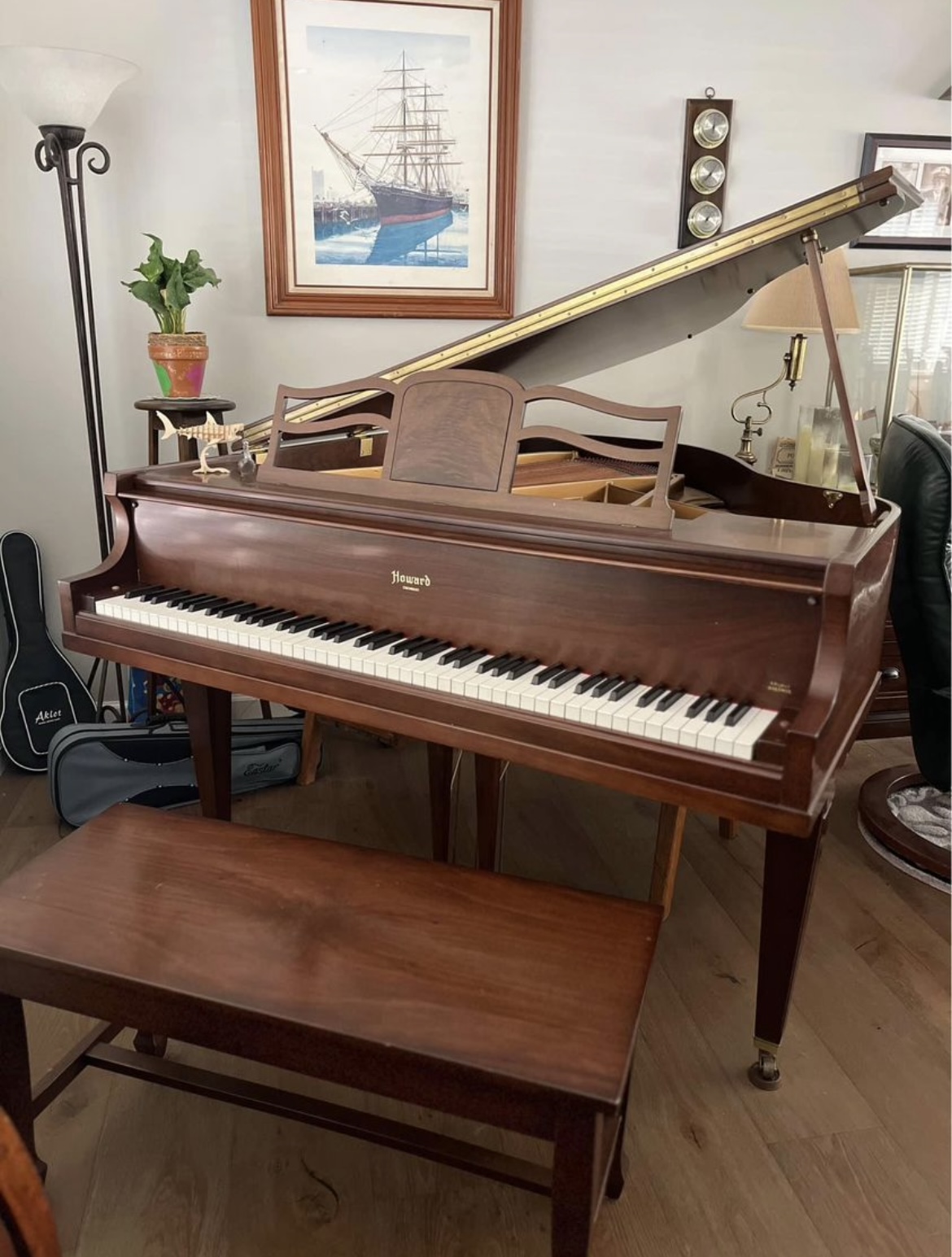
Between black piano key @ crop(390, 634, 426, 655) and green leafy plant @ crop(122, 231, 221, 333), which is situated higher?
green leafy plant @ crop(122, 231, 221, 333)

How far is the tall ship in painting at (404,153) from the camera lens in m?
2.87

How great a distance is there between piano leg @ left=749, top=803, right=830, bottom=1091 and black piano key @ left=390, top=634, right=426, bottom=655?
A: 709mm

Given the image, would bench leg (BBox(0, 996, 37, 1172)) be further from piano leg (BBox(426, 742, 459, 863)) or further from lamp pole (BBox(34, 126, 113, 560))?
lamp pole (BBox(34, 126, 113, 560))

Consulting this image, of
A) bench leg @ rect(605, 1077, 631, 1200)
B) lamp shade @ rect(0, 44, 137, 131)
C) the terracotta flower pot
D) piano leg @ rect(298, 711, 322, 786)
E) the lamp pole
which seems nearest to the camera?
bench leg @ rect(605, 1077, 631, 1200)

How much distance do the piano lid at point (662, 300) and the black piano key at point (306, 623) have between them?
0.58 m

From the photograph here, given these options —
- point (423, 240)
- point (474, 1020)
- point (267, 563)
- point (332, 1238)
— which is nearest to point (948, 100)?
point (423, 240)

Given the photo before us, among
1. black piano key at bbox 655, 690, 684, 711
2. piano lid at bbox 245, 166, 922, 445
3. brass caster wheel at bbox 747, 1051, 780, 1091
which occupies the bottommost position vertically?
brass caster wheel at bbox 747, 1051, 780, 1091

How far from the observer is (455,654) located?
5.45ft

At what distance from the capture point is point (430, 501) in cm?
171

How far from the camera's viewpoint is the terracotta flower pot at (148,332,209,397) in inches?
104

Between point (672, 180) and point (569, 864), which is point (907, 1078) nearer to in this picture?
point (569, 864)

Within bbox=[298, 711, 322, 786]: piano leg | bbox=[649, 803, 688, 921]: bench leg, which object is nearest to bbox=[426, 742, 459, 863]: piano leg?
bbox=[649, 803, 688, 921]: bench leg

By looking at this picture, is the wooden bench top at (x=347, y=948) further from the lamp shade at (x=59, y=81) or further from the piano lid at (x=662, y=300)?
the lamp shade at (x=59, y=81)

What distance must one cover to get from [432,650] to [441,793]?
57 centimetres
